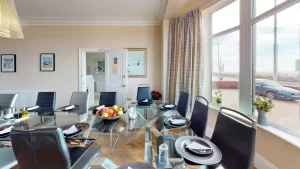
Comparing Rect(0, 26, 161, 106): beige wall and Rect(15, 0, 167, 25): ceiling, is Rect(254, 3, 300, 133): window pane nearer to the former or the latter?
Rect(15, 0, 167, 25): ceiling

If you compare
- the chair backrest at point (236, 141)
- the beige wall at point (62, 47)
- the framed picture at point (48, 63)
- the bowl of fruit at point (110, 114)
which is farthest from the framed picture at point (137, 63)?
the chair backrest at point (236, 141)

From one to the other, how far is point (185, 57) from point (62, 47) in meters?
3.61

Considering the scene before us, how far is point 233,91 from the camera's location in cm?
291

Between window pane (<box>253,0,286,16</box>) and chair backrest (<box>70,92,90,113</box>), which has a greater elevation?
window pane (<box>253,0,286,16</box>)

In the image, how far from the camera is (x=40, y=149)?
105cm

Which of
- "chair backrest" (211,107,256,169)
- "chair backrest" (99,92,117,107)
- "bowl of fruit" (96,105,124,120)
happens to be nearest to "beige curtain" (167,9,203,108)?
"chair backrest" (99,92,117,107)

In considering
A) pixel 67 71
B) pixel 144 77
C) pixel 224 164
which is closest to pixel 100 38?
pixel 67 71

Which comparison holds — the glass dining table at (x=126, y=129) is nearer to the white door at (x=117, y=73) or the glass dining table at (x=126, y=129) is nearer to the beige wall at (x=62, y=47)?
the white door at (x=117, y=73)

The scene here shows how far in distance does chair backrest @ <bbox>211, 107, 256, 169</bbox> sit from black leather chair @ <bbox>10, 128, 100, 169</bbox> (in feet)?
4.02

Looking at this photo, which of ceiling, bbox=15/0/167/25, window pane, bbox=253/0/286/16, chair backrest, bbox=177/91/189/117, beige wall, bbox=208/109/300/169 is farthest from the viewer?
ceiling, bbox=15/0/167/25

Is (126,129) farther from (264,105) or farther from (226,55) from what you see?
(226,55)

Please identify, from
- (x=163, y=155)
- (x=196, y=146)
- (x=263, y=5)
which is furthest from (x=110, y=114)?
(x=263, y=5)

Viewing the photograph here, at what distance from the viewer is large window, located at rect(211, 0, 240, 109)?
2.83 metres

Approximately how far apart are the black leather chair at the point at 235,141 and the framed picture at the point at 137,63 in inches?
133
